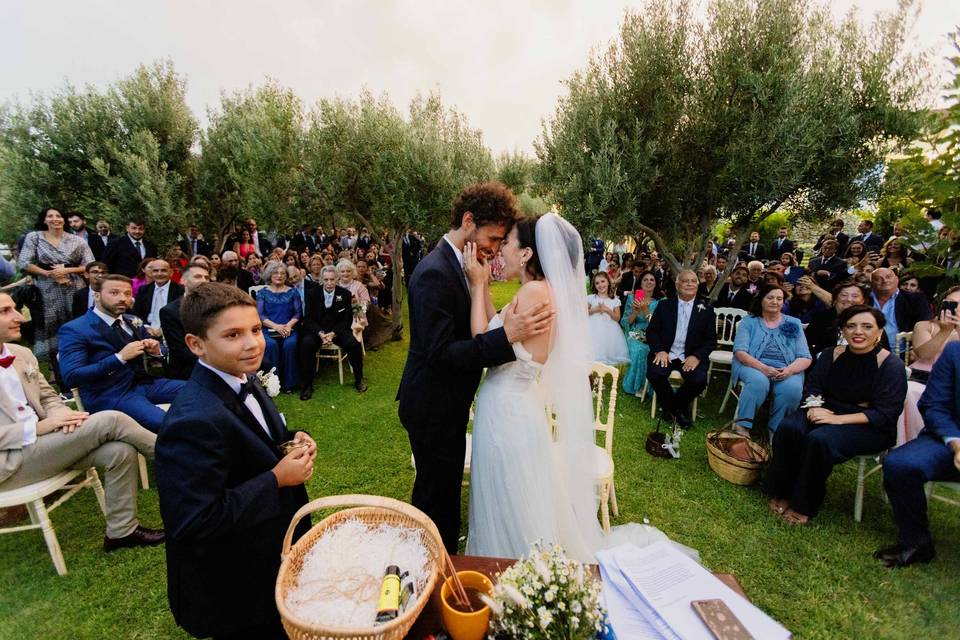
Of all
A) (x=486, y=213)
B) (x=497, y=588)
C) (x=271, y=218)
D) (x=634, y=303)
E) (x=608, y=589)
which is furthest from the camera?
(x=271, y=218)

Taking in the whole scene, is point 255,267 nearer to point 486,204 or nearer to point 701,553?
point 486,204

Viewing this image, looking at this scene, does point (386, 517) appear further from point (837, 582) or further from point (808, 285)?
point (808, 285)

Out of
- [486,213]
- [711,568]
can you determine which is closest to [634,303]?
[711,568]

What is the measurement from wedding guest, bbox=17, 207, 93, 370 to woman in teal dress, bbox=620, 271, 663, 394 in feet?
28.4

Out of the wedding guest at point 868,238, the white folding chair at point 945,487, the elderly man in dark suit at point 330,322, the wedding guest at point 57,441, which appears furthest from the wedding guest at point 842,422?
the wedding guest at point 868,238

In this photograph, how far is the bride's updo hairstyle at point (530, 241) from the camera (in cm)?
263

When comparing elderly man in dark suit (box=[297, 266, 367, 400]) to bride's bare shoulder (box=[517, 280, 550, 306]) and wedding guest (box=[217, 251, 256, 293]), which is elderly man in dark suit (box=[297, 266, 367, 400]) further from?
bride's bare shoulder (box=[517, 280, 550, 306])

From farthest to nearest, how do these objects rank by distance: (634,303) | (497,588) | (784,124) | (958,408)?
(634,303) → (784,124) → (958,408) → (497,588)

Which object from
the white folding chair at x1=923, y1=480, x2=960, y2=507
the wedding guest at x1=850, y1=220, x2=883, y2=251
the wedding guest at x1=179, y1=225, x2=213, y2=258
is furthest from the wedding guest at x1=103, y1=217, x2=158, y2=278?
the wedding guest at x1=850, y1=220, x2=883, y2=251

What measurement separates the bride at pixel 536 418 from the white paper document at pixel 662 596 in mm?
882

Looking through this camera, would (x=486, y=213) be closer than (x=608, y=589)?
No

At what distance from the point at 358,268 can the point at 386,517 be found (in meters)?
8.43

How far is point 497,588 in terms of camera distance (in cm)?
127

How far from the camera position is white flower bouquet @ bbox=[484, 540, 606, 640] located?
1215 millimetres
